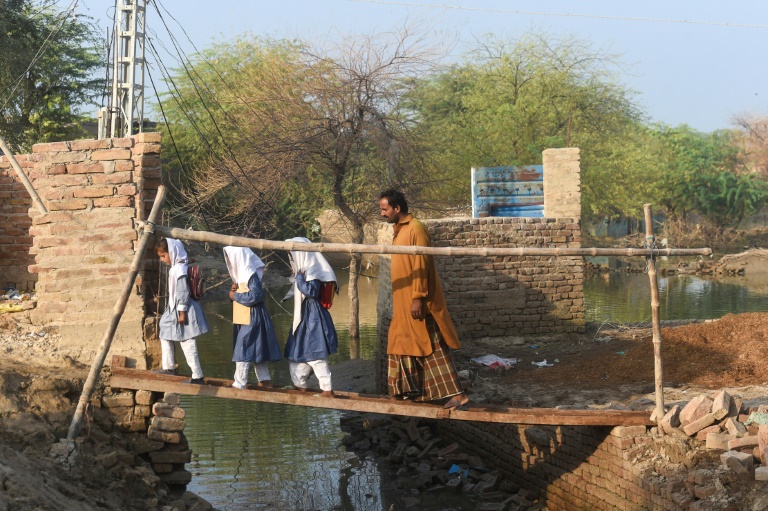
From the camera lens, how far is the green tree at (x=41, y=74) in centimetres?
2383

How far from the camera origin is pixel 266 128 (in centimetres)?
1823

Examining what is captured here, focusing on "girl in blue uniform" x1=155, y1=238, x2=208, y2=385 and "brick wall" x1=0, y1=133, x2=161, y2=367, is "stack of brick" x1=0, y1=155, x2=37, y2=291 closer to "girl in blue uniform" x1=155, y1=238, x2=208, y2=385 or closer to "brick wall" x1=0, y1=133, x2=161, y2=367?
"brick wall" x1=0, y1=133, x2=161, y2=367

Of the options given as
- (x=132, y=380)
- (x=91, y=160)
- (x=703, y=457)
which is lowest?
(x=703, y=457)

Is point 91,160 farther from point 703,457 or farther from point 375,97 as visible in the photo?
point 375,97

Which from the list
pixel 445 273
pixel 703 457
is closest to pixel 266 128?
pixel 445 273

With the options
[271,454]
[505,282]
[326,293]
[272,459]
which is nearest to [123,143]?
[326,293]

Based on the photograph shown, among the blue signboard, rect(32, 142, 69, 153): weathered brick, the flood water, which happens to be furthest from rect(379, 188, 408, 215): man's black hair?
the blue signboard

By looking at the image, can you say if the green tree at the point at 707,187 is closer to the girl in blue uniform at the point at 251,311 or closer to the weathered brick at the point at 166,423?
the girl in blue uniform at the point at 251,311

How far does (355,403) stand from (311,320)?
0.78m

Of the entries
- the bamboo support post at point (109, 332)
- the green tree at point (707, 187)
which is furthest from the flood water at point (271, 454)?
the green tree at point (707, 187)

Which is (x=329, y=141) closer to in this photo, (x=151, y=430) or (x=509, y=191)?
(x=509, y=191)

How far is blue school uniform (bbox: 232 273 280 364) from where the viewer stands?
23.3 ft

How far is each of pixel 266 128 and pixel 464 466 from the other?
413 inches

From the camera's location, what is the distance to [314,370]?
23.6 ft
